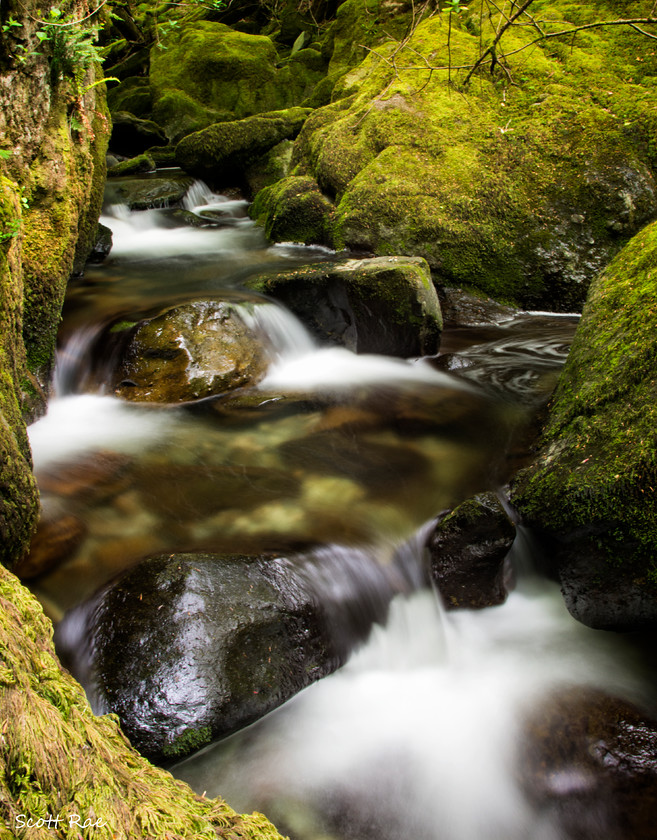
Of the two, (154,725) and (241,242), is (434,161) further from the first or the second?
(154,725)

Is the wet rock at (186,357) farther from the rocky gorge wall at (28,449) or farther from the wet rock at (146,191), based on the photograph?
the wet rock at (146,191)

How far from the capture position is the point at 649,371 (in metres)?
2.83

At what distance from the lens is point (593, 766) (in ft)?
7.64

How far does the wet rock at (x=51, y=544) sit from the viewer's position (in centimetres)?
272

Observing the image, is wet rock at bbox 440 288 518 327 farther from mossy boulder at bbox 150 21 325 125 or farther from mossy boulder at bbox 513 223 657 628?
mossy boulder at bbox 150 21 325 125

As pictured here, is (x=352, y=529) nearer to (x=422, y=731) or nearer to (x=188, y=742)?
(x=422, y=731)

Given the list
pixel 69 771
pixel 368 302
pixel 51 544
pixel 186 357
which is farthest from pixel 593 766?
pixel 368 302

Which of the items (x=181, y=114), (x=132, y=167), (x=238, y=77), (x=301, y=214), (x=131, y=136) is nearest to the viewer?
(x=301, y=214)

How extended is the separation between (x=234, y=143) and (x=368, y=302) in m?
7.56

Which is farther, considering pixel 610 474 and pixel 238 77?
pixel 238 77

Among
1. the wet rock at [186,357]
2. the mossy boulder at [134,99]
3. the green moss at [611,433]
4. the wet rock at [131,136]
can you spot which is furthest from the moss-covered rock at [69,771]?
the mossy boulder at [134,99]

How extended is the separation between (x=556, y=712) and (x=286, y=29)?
22225 mm

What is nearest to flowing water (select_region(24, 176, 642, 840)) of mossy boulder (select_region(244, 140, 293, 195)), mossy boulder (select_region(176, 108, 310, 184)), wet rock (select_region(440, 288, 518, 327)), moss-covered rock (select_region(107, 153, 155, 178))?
wet rock (select_region(440, 288, 518, 327))

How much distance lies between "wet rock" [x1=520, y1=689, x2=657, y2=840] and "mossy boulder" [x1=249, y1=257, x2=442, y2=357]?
3.76 meters
